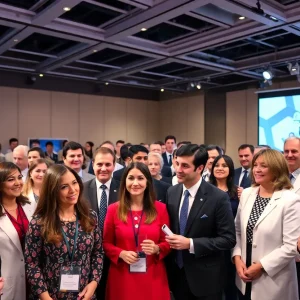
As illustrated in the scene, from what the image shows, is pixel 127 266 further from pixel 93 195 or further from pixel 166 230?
pixel 93 195

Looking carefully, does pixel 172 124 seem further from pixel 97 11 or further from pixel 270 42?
pixel 97 11

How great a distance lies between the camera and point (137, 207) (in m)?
2.30

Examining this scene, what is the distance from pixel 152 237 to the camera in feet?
7.25

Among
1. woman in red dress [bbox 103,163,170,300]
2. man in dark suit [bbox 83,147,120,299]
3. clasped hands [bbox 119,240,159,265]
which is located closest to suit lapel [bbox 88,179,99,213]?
man in dark suit [bbox 83,147,120,299]

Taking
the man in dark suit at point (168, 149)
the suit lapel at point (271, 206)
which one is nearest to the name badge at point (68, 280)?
the suit lapel at point (271, 206)

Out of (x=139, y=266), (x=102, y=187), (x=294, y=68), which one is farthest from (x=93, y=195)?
(x=294, y=68)

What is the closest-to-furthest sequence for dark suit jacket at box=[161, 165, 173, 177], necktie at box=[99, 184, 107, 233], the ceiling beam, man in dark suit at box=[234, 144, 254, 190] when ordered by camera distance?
necktie at box=[99, 184, 107, 233] → the ceiling beam → man in dark suit at box=[234, 144, 254, 190] → dark suit jacket at box=[161, 165, 173, 177]

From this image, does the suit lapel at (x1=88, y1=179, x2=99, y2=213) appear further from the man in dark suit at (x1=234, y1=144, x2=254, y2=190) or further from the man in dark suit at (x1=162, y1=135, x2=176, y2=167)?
the man in dark suit at (x1=162, y1=135, x2=176, y2=167)

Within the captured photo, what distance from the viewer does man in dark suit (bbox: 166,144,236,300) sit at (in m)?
2.20

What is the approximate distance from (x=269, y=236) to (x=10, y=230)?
1664mm

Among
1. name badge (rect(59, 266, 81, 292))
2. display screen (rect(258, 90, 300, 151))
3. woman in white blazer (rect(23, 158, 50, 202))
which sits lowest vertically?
name badge (rect(59, 266, 81, 292))

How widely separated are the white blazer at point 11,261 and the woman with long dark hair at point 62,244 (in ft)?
0.66

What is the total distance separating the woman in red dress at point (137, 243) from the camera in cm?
217

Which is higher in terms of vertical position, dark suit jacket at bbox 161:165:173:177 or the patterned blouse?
dark suit jacket at bbox 161:165:173:177
